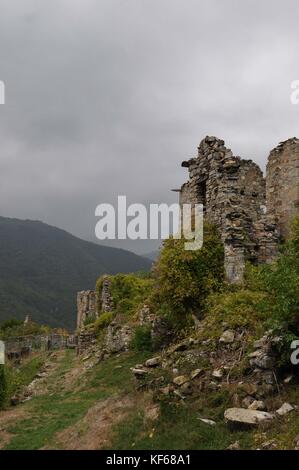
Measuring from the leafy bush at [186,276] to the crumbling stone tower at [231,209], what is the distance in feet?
1.29

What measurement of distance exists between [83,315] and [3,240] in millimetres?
158840

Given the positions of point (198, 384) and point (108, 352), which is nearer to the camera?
point (198, 384)

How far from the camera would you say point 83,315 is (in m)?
38.2

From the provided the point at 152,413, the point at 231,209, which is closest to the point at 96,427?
the point at 152,413

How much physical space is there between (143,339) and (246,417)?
8104mm

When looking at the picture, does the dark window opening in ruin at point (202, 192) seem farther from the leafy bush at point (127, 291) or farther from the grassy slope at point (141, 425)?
the leafy bush at point (127, 291)

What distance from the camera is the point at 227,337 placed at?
9.44 metres

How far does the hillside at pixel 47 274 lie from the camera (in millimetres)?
92250

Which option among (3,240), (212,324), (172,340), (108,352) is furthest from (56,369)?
(3,240)

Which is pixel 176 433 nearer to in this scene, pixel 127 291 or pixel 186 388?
pixel 186 388

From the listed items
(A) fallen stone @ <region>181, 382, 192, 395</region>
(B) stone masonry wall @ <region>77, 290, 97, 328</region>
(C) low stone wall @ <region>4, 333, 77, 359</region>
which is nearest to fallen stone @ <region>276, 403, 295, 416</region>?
(A) fallen stone @ <region>181, 382, 192, 395</region>

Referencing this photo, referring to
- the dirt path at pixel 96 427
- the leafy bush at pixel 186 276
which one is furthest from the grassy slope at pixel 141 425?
the leafy bush at pixel 186 276
